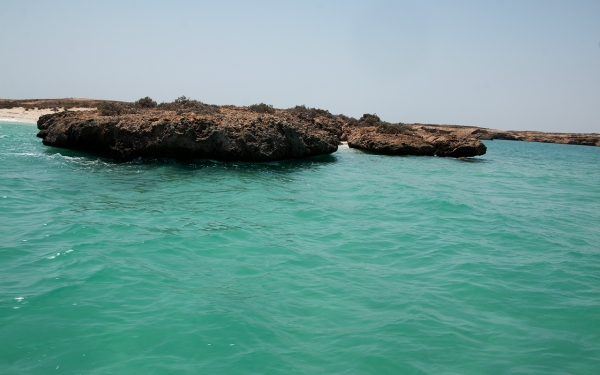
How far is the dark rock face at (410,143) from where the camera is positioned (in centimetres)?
2255

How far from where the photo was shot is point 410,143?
74.8 feet

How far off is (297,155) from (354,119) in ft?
51.7

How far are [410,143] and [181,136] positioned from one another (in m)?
13.5

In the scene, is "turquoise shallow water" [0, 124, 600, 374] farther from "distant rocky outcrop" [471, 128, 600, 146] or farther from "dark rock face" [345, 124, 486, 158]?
"distant rocky outcrop" [471, 128, 600, 146]

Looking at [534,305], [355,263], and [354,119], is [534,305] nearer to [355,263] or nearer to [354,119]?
[355,263]

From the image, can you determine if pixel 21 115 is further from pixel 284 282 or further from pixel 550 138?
pixel 550 138

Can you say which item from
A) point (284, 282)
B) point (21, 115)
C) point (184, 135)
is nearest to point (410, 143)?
point (184, 135)

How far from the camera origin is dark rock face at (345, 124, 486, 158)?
22.5m

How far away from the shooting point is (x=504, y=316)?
4.81 m

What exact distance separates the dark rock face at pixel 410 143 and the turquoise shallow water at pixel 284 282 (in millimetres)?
11600

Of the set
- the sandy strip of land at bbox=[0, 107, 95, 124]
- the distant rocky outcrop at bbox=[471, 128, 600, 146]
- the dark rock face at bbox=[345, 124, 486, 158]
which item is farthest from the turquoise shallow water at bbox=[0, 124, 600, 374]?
the distant rocky outcrop at bbox=[471, 128, 600, 146]

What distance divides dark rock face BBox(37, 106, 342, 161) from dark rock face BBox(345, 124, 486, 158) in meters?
7.74

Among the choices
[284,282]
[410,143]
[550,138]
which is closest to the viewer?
[284,282]

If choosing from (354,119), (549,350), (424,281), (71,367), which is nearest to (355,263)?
(424,281)
